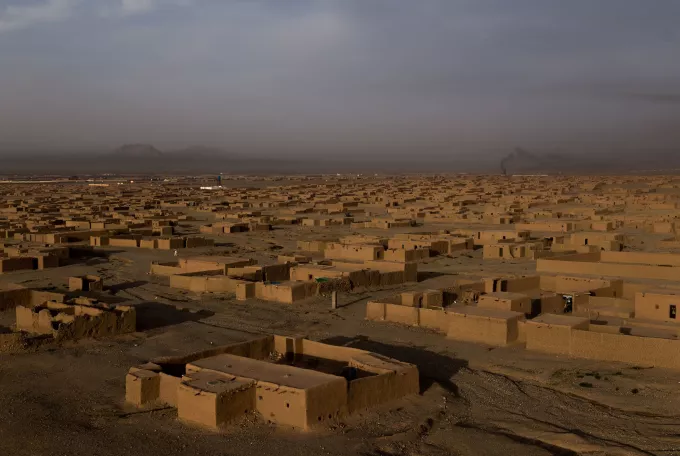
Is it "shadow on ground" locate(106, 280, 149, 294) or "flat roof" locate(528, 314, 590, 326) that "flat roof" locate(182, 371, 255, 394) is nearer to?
"flat roof" locate(528, 314, 590, 326)

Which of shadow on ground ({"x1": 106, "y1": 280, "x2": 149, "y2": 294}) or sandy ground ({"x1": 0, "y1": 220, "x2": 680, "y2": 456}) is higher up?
sandy ground ({"x1": 0, "y1": 220, "x2": 680, "y2": 456})

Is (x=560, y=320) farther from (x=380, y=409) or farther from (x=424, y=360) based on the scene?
(x=380, y=409)


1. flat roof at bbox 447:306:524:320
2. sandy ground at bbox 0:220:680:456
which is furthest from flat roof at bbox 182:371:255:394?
flat roof at bbox 447:306:524:320

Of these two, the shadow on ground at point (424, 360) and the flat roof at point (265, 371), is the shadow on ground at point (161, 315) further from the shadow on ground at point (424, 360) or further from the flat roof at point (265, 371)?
the flat roof at point (265, 371)

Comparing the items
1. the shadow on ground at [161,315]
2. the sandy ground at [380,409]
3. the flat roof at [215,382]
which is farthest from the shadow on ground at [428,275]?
the flat roof at [215,382]

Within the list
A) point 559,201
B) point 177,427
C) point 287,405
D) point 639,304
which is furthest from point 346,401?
point 559,201

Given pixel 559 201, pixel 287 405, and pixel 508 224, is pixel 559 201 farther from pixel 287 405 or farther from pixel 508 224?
pixel 287 405

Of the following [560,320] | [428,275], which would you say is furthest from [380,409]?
[428,275]
